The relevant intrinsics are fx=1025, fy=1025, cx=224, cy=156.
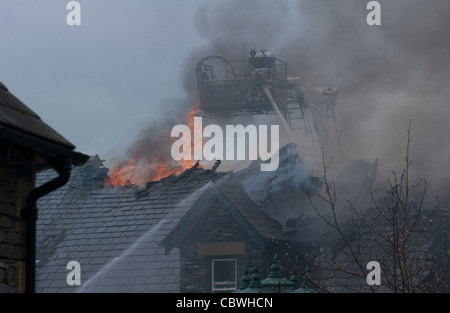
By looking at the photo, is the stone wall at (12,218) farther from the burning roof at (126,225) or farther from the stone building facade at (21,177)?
the burning roof at (126,225)

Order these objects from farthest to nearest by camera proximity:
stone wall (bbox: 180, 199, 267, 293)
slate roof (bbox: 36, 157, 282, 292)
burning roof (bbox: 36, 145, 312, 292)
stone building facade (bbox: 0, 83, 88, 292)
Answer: slate roof (bbox: 36, 157, 282, 292), burning roof (bbox: 36, 145, 312, 292), stone wall (bbox: 180, 199, 267, 293), stone building facade (bbox: 0, 83, 88, 292)

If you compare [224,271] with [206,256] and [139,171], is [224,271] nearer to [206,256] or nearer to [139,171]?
[206,256]

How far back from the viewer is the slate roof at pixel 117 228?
82.5 feet

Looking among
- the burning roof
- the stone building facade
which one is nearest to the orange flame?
the burning roof

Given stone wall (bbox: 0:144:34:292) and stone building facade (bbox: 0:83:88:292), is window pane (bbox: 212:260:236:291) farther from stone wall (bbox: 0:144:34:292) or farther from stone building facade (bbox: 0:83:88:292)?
stone wall (bbox: 0:144:34:292)

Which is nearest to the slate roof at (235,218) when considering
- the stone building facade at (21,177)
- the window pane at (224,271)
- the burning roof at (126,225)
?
the burning roof at (126,225)

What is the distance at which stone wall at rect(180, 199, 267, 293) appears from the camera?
23922 millimetres

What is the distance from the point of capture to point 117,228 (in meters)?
27.2

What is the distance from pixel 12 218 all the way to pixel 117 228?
15.9 m

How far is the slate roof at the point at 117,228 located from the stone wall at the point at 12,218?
1280 cm

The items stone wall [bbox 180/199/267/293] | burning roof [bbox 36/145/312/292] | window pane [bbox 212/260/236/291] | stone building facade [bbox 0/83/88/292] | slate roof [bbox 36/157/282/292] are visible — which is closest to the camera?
stone building facade [bbox 0/83/88/292]

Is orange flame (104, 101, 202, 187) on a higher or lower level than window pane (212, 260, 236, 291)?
higher

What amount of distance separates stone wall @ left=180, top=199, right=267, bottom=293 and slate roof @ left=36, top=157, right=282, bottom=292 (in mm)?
386

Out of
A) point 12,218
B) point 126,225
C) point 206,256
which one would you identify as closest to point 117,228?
point 126,225
